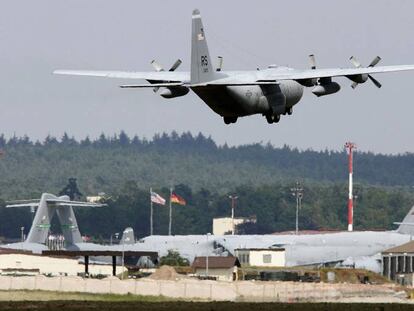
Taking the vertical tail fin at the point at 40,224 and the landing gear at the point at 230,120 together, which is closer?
the landing gear at the point at 230,120

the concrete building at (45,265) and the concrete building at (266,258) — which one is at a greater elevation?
the concrete building at (266,258)

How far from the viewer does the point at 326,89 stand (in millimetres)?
94438

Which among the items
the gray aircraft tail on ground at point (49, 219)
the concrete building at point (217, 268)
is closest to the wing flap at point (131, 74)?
the concrete building at point (217, 268)

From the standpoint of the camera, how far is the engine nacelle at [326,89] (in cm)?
9400

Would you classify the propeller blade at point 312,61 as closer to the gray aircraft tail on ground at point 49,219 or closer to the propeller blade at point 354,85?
the propeller blade at point 354,85

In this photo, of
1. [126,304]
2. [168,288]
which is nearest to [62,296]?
[168,288]

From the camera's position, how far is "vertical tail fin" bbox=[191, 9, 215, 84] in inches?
3479

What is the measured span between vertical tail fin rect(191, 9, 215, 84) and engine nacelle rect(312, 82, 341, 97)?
27.3ft

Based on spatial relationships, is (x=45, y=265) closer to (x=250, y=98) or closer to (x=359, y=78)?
(x=359, y=78)

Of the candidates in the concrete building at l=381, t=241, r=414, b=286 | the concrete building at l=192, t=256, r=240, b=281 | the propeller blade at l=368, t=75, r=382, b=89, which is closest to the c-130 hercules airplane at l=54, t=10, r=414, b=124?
the propeller blade at l=368, t=75, r=382, b=89

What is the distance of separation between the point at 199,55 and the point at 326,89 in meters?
9.87

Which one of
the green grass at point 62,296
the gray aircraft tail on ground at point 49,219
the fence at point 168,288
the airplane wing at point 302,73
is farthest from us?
the gray aircraft tail on ground at point 49,219

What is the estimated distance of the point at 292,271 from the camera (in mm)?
151250

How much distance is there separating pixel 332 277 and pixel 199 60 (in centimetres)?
5843
